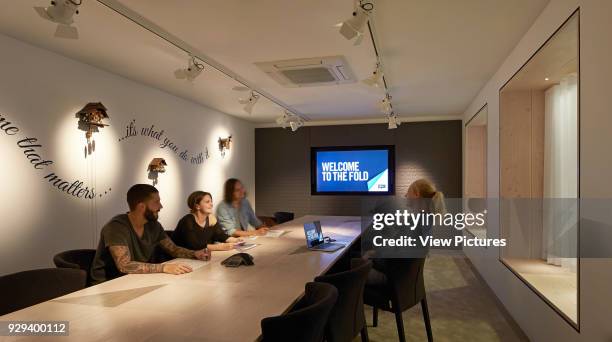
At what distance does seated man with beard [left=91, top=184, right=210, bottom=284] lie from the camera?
224cm

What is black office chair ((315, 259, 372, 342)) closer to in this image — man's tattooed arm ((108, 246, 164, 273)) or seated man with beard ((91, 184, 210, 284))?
seated man with beard ((91, 184, 210, 284))

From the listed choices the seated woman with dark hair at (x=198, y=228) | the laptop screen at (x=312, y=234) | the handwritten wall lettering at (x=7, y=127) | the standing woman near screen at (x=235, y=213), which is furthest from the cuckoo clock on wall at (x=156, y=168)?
the laptop screen at (x=312, y=234)

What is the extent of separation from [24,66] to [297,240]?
2.70 meters

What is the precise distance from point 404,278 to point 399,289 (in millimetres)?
86

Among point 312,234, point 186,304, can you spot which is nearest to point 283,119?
point 312,234

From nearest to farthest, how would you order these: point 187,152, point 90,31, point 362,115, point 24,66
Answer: point 90,31
point 24,66
point 187,152
point 362,115

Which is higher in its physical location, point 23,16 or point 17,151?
point 23,16

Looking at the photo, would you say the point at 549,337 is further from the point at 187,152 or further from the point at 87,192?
the point at 187,152

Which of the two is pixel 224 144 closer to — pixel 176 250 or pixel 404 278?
pixel 176 250

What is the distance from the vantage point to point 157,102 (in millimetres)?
4523

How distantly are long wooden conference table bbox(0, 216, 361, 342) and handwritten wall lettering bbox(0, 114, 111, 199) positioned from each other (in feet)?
5.49

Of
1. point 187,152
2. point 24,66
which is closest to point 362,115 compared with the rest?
point 187,152

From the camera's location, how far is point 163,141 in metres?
4.64

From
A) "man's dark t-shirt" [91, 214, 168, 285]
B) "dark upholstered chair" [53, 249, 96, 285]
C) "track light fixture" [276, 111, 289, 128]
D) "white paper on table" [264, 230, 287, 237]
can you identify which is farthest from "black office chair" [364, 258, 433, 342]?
"track light fixture" [276, 111, 289, 128]
